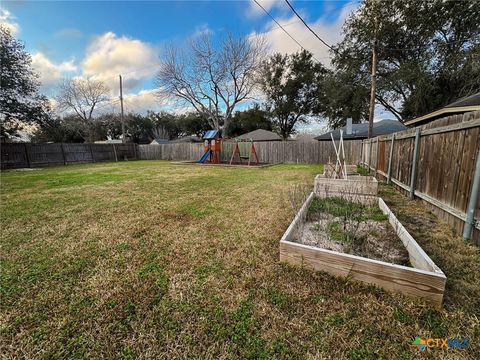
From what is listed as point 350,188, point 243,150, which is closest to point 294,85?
point 243,150

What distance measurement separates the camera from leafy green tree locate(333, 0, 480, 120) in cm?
1005

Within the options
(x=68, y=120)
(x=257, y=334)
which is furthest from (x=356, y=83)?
(x=68, y=120)

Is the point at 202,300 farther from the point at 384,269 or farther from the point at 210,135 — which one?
the point at 210,135

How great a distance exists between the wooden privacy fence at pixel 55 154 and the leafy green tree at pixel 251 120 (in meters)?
16.1

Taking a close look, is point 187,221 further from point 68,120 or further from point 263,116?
point 68,120

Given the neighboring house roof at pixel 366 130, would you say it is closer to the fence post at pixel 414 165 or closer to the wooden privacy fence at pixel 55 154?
the fence post at pixel 414 165

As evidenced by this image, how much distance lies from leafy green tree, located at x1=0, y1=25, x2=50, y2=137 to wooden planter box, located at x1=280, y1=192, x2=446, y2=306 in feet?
56.8

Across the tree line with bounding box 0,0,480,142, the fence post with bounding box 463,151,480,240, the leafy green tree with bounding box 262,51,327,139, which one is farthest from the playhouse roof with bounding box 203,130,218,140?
the fence post with bounding box 463,151,480,240

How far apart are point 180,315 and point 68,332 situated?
63 centimetres

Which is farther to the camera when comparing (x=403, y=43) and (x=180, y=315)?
(x=403, y=43)

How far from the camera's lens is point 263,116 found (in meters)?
26.2

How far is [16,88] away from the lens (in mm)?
11664
